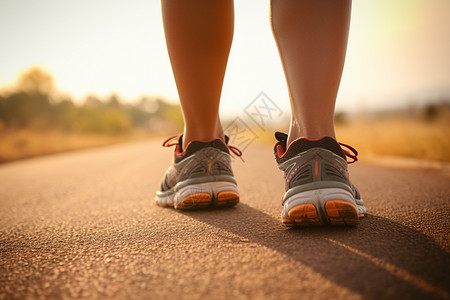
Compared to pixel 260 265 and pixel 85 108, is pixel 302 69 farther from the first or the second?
pixel 85 108

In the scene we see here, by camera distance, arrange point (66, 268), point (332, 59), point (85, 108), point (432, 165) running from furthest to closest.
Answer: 1. point (85, 108)
2. point (432, 165)
3. point (332, 59)
4. point (66, 268)

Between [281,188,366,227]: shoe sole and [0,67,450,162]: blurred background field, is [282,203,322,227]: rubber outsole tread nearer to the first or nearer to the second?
[281,188,366,227]: shoe sole

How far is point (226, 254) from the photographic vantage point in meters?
0.77

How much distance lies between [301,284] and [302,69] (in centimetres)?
76

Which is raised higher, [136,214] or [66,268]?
[66,268]

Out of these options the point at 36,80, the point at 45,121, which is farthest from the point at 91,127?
the point at 45,121

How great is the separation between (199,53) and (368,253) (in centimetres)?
115

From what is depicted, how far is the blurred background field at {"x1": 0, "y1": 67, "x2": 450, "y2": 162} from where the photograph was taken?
4480 mm

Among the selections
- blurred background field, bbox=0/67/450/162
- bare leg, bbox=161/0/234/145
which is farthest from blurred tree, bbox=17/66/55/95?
bare leg, bbox=161/0/234/145

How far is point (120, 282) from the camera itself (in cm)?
65

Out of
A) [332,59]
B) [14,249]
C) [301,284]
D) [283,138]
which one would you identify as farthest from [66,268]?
[332,59]

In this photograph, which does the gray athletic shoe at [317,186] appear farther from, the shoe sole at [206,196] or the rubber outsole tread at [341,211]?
the shoe sole at [206,196]

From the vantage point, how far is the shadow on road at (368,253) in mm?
563

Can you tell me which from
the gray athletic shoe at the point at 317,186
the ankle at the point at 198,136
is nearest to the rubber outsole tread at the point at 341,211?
the gray athletic shoe at the point at 317,186
